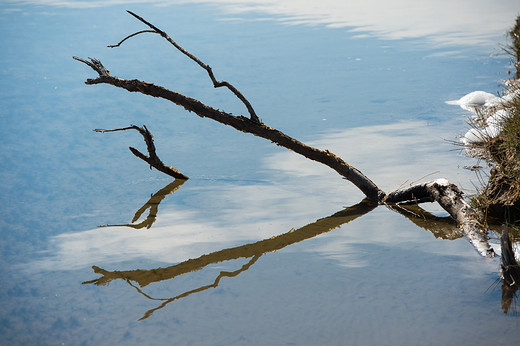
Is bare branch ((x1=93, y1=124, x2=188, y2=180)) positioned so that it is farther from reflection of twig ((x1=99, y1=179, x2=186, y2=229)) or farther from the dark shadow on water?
the dark shadow on water

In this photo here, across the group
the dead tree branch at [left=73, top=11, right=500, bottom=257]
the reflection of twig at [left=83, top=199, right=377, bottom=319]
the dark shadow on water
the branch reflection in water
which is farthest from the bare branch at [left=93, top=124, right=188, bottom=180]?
the reflection of twig at [left=83, top=199, right=377, bottom=319]

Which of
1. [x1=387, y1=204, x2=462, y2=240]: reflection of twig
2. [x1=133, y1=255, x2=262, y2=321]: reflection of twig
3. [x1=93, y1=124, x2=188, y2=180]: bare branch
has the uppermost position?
[x1=93, y1=124, x2=188, y2=180]: bare branch

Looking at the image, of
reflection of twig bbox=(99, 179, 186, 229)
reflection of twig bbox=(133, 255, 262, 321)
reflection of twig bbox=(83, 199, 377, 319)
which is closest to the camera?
reflection of twig bbox=(133, 255, 262, 321)

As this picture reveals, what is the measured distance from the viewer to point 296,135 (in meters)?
6.49

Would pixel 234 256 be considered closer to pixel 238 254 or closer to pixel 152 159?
pixel 238 254

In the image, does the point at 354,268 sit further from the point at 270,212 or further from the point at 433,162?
the point at 433,162

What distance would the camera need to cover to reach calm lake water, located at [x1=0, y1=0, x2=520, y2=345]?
11.1ft

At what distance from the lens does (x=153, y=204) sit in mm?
5047

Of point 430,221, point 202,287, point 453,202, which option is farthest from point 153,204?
point 453,202

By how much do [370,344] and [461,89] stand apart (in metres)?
5.47

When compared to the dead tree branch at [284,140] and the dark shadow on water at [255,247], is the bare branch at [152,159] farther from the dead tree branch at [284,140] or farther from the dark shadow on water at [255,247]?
the dead tree branch at [284,140]

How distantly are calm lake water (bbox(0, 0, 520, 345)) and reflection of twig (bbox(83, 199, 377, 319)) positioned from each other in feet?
0.05

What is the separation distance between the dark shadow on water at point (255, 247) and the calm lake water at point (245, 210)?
1 cm

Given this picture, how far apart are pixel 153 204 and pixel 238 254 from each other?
43.9 inches
